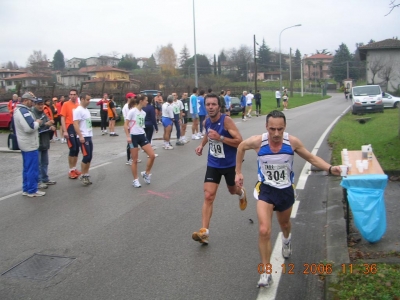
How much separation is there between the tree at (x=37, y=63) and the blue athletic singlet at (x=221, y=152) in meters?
67.2

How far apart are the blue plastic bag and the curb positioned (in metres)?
0.36

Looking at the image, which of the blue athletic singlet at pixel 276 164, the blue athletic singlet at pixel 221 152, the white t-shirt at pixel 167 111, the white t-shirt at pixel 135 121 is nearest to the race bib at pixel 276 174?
the blue athletic singlet at pixel 276 164

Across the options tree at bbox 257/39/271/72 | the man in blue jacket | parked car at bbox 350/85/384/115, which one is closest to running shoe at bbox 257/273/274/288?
the man in blue jacket

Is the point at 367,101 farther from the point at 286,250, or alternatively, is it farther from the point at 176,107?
the point at 286,250

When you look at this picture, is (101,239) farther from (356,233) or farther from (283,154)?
(356,233)

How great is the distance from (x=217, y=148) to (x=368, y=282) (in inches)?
102

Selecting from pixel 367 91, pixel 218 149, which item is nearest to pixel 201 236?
pixel 218 149

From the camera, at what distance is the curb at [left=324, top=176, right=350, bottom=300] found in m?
4.34

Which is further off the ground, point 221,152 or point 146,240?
point 221,152

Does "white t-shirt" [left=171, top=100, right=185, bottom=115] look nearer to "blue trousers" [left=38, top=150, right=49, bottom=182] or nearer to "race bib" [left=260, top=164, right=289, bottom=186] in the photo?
"blue trousers" [left=38, top=150, right=49, bottom=182]

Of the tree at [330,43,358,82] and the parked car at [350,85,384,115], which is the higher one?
the tree at [330,43,358,82]

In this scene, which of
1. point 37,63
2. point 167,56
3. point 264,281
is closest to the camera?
point 264,281

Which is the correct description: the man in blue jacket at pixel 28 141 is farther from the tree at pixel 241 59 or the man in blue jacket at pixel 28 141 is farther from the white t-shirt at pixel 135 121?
the tree at pixel 241 59

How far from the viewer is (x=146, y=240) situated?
5.78 m
